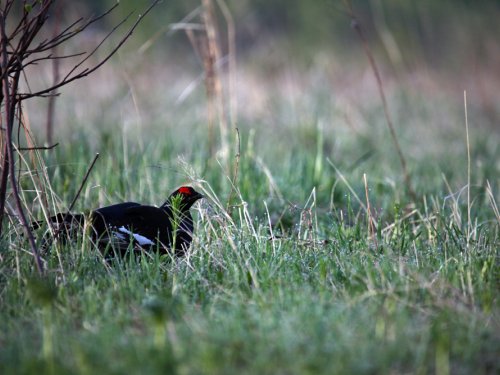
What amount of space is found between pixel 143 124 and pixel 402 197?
11.4 ft

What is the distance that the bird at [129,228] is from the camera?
11.5ft

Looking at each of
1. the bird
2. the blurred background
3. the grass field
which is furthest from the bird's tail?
the blurred background

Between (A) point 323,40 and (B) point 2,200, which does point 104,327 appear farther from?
(A) point 323,40

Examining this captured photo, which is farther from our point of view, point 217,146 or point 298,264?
point 217,146

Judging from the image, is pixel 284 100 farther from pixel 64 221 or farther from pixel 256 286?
pixel 256 286

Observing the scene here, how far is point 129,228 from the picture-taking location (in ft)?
11.9

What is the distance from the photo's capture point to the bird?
352 centimetres

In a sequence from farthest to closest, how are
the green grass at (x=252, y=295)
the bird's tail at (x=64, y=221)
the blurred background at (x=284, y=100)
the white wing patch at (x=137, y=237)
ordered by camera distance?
1. the blurred background at (x=284, y=100)
2. the white wing patch at (x=137, y=237)
3. the bird's tail at (x=64, y=221)
4. the green grass at (x=252, y=295)

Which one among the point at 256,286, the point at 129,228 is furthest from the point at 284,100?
the point at 256,286

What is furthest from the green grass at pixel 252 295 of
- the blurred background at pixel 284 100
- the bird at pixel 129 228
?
the blurred background at pixel 284 100

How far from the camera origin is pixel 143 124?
7578 millimetres

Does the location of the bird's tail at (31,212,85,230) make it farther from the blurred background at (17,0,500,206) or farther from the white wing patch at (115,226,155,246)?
the blurred background at (17,0,500,206)

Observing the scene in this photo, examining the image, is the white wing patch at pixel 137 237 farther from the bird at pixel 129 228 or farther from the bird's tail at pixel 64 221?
the bird's tail at pixel 64 221

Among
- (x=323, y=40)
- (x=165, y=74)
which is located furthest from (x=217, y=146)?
(x=323, y=40)
